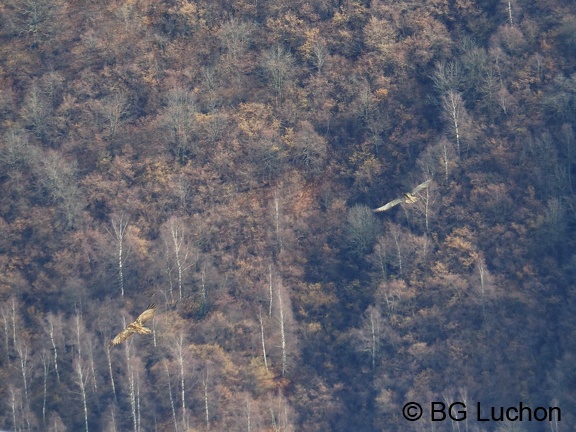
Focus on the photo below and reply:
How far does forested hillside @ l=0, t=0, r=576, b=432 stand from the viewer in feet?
214

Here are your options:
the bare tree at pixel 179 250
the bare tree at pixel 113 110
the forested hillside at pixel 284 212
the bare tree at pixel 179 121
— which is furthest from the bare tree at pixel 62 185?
the bare tree at pixel 179 121

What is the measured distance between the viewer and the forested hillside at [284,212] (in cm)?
6519

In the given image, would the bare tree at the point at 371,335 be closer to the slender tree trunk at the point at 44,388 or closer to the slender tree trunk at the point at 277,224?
the slender tree trunk at the point at 277,224

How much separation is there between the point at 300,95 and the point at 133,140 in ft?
44.7

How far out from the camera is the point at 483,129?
73375 mm

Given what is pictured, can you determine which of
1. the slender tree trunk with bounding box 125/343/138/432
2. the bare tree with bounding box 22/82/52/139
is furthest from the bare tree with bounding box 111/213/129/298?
the bare tree with bounding box 22/82/52/139

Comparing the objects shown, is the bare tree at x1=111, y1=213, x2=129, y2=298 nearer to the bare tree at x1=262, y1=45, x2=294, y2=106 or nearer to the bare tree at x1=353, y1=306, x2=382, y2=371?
the bare tree at x1=262, y1=45, x2=294, y2=106

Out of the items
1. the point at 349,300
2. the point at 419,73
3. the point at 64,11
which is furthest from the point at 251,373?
the point at 64,11

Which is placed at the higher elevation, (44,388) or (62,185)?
(62,185)

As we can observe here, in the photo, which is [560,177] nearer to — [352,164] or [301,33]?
[352,164]

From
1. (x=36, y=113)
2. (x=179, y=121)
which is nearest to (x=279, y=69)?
(x=179, y=121)

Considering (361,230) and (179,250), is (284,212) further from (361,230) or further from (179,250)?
(179,250)

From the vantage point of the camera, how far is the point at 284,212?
244ft

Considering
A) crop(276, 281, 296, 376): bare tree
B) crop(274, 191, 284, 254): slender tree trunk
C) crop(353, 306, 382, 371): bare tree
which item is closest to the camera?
crop(353, 306, 382, 371): bare tree
